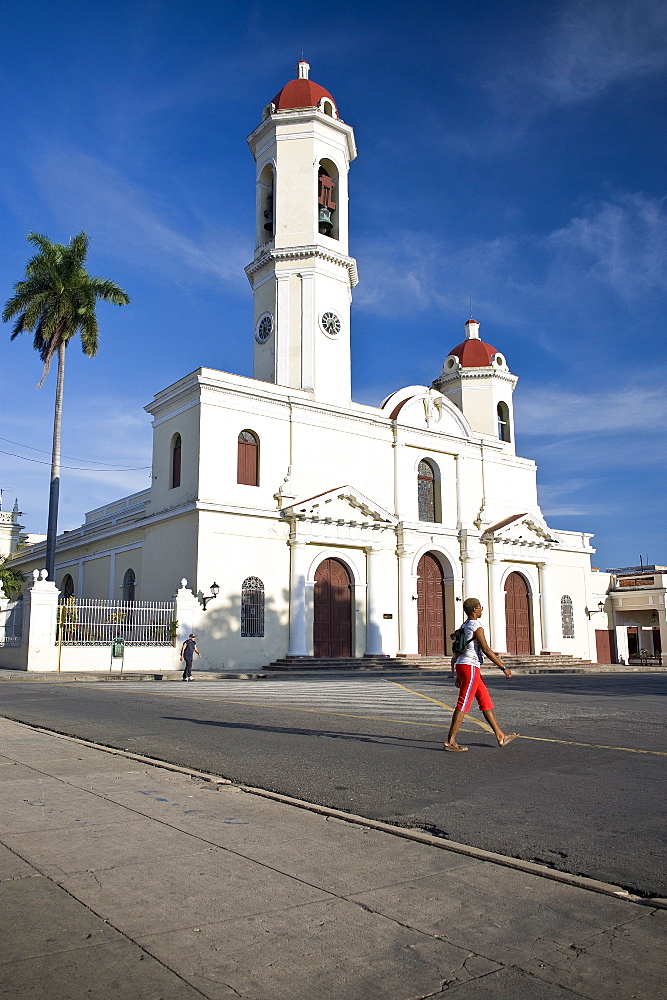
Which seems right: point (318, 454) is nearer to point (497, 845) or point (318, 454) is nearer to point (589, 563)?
point (589, 563)

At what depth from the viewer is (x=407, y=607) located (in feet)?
109

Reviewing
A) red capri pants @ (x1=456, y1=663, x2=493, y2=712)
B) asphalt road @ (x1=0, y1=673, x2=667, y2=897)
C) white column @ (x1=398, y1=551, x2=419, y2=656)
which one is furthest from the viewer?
white column @ (x1=398, y1=551, x2=419, y2=656)

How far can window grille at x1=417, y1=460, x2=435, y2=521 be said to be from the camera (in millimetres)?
36272

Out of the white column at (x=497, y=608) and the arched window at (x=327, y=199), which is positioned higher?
the arched window at (x=327, y=199)

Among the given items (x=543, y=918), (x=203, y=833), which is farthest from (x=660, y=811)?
(x=203, y=833)

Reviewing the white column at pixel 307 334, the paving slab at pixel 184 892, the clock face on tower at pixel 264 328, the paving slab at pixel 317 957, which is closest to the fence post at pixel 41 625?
the white column at pixel 307 334

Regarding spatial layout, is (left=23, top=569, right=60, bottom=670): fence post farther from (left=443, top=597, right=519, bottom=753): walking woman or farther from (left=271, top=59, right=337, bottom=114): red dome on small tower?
(left=271, top=59, right=337, bottom=114): red dome on small tower

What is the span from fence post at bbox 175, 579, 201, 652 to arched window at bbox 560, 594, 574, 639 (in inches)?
791

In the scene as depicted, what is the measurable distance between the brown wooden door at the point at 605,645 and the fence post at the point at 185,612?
23568 millimetres

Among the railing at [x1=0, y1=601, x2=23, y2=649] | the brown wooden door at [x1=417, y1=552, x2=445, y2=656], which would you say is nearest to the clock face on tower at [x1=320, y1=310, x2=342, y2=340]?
the brown wooden door at [x1=417, y1=552, x2=445, y2=656]

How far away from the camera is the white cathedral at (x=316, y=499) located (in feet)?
95.3

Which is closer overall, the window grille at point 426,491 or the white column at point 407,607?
the white column at point 407,607

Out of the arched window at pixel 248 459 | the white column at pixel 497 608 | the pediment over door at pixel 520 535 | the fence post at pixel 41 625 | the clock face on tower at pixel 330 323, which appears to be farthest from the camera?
the pediment over door at pixel 520 535

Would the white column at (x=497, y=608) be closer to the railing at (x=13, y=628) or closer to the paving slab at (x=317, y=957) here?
the railing at (x=13, y=628)
